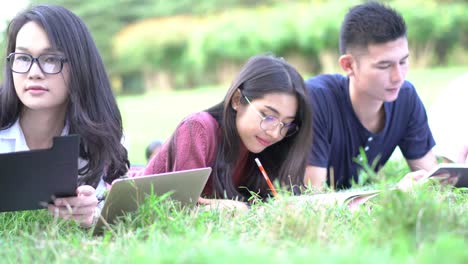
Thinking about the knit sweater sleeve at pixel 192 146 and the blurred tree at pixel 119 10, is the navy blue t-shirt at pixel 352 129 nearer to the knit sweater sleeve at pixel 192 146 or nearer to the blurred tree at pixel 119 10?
the knit sweater sleeve at pixel 192 146

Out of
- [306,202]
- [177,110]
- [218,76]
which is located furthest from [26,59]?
[218,76]

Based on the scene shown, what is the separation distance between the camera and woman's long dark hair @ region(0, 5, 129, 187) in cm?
247

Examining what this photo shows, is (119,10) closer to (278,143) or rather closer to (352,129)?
(352,129)

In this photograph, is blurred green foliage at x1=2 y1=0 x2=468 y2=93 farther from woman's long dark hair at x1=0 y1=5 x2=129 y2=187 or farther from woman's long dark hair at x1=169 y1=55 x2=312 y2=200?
woman's long dark hair at x1=0 y1=5 x2=129 y2=187

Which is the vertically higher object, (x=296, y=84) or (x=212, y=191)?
(x=296, y=84)

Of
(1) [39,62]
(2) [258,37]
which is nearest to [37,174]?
(1) [39,62]

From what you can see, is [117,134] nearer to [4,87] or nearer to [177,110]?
[4,87]

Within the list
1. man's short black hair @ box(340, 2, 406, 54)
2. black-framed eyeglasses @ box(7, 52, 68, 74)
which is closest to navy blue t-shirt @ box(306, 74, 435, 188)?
man's short black hair @ box(340, 2, 406, 54)

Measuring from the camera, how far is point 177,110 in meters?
11.2

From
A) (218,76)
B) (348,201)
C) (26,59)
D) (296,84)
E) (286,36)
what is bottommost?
(218,76)

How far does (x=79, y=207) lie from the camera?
6.70 ft

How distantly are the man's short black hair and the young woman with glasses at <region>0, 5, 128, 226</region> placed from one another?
4.94 feet

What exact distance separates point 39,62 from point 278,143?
1181 mm

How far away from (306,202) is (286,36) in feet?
38.2
